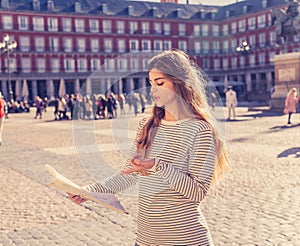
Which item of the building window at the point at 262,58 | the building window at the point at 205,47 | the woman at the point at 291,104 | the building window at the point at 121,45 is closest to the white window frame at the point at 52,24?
the building window at the point at 121,45

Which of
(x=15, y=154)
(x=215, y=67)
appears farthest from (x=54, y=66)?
(x=15, y=154)

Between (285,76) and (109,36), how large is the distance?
43.1 metres

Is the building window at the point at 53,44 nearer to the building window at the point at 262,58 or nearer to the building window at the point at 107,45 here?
the building window at the point at 107,45

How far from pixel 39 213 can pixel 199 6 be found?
72010 mm

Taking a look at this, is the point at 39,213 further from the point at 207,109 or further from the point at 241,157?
the point at 241,157

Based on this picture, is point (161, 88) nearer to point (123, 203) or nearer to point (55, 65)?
point (123, 203)

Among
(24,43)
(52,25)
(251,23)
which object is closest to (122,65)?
(24,43)

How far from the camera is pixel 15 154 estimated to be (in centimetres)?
1126

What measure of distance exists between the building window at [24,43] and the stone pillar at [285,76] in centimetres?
4127

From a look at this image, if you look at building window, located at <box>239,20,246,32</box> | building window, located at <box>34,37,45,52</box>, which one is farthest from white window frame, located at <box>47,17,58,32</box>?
building window, located at <box>239,20,246,32</box>

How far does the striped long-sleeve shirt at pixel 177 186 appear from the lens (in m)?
1.98

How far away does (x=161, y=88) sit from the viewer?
81.3 inches

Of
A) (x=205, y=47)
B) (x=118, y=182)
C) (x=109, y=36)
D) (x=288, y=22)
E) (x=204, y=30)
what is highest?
(x=204, y=30)

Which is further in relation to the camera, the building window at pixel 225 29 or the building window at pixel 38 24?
the building window at pixel 225 29
